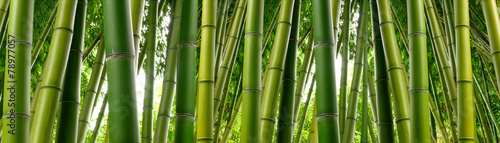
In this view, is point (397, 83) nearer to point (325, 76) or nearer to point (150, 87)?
point (325, 76)

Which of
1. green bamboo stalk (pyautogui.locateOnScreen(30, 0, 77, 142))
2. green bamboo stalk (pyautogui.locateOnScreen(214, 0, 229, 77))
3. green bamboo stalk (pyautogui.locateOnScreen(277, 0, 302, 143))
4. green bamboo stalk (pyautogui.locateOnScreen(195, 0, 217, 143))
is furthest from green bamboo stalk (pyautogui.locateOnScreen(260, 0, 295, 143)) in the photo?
green bamboo stalk (pyautogui.locateOnScreen(214, 0, 229, 77))

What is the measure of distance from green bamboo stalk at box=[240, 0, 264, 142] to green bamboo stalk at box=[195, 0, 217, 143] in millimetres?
113

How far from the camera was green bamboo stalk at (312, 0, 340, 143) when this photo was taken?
162 centimetres

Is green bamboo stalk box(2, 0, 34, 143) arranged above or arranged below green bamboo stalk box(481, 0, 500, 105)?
below

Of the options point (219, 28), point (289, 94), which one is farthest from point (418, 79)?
point (219, 28)

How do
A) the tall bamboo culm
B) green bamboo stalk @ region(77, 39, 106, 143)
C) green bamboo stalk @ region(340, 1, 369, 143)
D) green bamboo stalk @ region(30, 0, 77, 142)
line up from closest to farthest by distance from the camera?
1. green bamboo stalk @ region(30, 0, 77, 142)
2. the tall bamboo culm
3. green bamboo stalk @ region(77, 39, 106, 143)
4. green bamboo stalk @ region(340, 1, 369, 143)

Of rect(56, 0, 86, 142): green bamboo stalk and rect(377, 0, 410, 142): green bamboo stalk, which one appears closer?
rect(56, 0, 86, 142): green bamboo stalk

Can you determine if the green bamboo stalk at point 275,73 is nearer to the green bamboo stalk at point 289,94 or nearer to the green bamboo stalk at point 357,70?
the green bamboo stalk at point 289,94

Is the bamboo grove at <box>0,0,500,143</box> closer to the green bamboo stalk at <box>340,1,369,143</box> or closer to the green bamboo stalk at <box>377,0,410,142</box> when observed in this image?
the green bamboo stalk at <box>377,0,410,142</box>

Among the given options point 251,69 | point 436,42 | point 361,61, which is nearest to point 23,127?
point 251,69

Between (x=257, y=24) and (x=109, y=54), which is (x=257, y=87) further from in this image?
(x=109, y=54)

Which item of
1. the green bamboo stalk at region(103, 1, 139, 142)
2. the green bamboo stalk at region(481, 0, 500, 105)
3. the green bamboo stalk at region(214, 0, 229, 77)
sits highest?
the green bamboo stalk at region(214, 0, 229, 77)

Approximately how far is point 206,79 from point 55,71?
0.48 metres

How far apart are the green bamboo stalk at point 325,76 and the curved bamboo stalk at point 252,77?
0.80 feet
